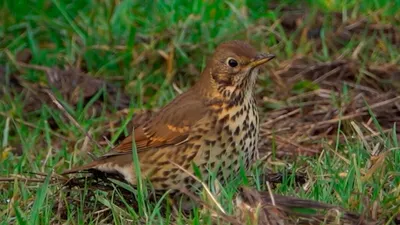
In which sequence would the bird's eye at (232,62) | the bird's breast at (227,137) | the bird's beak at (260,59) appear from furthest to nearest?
the bird's eye at (232,62)
the bird's beak at (260,59)
the bird's breast at (227,137)

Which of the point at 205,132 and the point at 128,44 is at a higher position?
the point at 205,132

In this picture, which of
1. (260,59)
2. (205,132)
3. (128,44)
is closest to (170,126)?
(205,132)

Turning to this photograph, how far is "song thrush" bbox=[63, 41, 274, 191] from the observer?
5164mm

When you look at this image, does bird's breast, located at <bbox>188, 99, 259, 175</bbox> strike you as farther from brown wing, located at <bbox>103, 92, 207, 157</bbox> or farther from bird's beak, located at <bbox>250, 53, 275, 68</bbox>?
bird's beak, located at <bbox>250, 53, 275, 68</bbox>

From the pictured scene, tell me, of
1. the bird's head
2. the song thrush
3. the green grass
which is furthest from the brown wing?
the green grass

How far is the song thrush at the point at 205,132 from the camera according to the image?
5.16m

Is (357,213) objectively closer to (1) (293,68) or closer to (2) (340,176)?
(2) (340,176)

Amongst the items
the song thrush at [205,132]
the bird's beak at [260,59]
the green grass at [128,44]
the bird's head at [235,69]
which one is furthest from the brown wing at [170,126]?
the green grass at [128,44]

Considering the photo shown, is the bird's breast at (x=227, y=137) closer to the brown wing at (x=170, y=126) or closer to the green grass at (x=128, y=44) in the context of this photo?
the brown wing at (x=170, y=126)

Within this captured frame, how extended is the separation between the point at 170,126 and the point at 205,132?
0.82 feet

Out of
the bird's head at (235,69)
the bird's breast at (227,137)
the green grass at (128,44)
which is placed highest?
the bird's head at (235,69)

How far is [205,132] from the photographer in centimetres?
523

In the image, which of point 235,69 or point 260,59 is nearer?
point 260,59

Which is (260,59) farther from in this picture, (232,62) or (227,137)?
(227,137)
